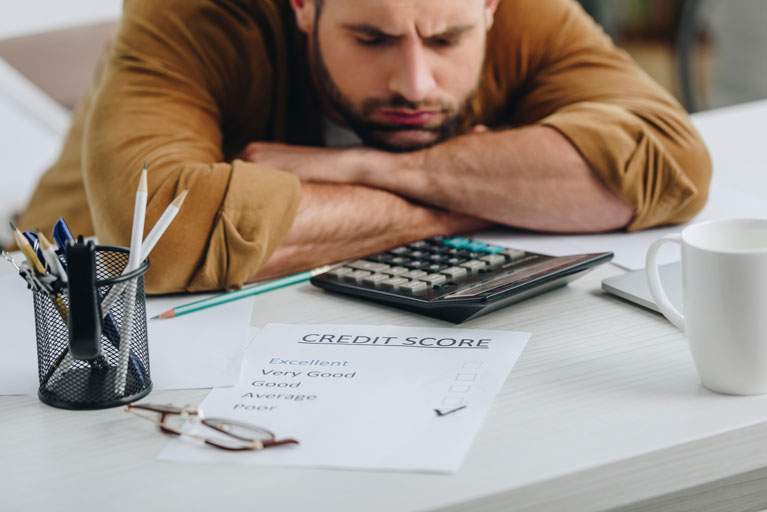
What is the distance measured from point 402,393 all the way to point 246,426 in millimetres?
122

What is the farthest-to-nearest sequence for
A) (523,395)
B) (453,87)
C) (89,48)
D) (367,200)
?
1. (89,48)
2. (453,87)
3. (367,200)
4. (523,395)

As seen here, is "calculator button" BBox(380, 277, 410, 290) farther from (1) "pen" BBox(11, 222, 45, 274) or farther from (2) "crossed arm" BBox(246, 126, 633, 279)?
(1) "pen" BBox(11, 222, 45, 274)

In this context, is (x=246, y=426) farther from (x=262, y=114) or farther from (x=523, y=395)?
(x=262, y=114)

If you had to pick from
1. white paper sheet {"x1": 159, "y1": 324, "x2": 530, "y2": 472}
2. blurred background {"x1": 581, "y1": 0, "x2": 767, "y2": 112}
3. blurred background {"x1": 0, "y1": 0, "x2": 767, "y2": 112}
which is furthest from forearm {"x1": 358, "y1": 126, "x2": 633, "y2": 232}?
blurred background {"x1": 581, "y1": 0, "x2": 767, "y2": 112}

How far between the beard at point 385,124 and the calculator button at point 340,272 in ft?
0.92

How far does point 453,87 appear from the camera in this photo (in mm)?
1253

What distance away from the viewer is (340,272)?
0.96 meters

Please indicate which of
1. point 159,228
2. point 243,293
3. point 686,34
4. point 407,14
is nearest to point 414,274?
point 243,293

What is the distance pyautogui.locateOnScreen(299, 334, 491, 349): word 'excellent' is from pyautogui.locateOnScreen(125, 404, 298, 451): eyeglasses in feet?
0.55

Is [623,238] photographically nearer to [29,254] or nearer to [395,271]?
[395,271]

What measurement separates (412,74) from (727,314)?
0.62 m

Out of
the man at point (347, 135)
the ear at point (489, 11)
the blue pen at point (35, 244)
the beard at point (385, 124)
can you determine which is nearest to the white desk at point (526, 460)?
the blue pen at point (35, 244)

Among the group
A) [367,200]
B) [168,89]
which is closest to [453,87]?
[367,200]

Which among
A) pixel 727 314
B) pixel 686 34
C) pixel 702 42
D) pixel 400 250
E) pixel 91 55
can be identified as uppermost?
pixel 727 314
